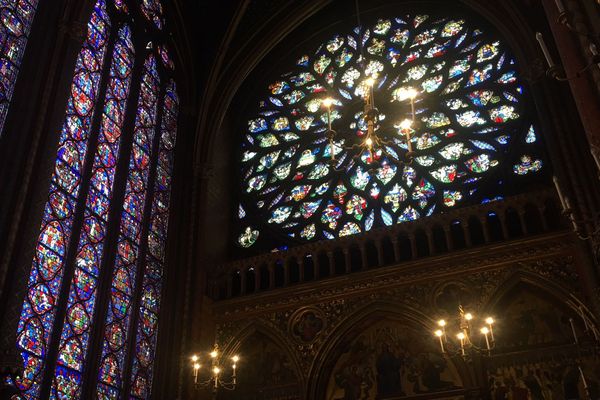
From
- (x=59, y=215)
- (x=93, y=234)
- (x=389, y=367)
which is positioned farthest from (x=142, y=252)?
(x=389, y=367)

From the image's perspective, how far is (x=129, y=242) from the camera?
11.4 meters

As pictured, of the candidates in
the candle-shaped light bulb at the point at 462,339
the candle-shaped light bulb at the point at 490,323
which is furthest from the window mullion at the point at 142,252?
the candle-shaped light bulb at the point at 490,323

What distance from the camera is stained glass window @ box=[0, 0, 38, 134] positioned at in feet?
31.1

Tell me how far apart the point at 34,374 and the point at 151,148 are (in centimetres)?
522

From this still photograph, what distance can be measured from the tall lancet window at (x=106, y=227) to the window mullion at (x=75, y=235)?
15mm

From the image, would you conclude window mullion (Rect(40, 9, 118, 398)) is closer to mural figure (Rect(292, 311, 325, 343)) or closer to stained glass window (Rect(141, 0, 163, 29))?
stained glass window (Rect(141, 0, 163, 29))

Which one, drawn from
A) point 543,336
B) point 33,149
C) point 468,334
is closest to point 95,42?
point 33,149

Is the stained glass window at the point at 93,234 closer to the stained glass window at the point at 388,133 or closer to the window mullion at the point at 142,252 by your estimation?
the window mullion at the point at 142,252

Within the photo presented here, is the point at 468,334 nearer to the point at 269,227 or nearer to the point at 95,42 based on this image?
the point at 269,227

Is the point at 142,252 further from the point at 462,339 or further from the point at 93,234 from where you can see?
the point at 462,339

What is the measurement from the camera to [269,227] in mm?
13586

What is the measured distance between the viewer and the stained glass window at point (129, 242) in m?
10.2

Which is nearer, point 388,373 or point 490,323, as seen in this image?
point 490,323

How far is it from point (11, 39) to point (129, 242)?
3.60 m
